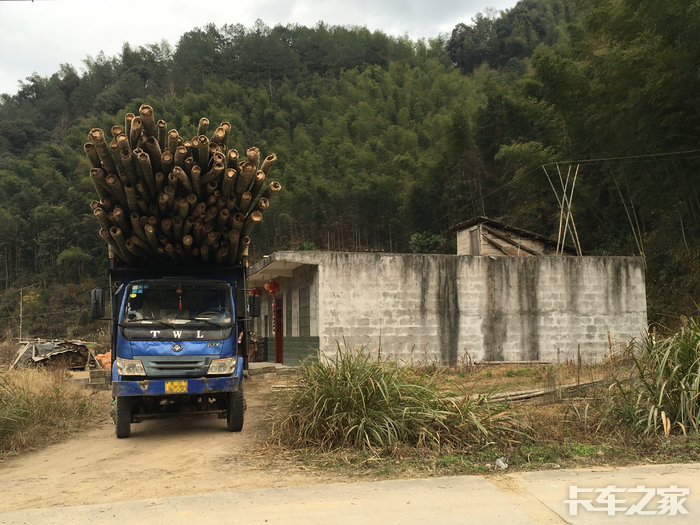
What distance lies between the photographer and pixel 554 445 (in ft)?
19.5

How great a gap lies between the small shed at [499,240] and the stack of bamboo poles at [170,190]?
14800 millimetres

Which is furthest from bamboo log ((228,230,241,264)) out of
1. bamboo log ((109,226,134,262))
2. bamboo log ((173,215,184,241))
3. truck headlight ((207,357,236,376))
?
truck headlight ((207,357,236,376))

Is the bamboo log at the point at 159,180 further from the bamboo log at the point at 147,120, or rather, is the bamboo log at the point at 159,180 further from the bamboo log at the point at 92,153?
the bamboo log at the point at 92,153

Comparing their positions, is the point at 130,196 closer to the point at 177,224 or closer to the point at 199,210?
the point at 177,224

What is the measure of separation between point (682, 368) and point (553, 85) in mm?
15274

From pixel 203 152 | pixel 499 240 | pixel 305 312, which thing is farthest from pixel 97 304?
pixel 499 240

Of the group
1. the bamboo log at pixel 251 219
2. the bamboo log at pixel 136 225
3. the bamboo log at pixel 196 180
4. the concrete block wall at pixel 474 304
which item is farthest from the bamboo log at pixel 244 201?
the concrete block wall at pixel 474 304

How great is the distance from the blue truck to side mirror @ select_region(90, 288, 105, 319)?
13mm

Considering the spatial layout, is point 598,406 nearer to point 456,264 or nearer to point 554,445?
point 554,445

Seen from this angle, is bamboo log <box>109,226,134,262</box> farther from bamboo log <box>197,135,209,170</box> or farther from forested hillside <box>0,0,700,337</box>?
forested hillside <box>0,0,700,337</box>

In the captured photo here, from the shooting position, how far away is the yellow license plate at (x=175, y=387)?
25.0 ft

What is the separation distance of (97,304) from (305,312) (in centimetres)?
839

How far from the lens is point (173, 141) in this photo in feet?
25.3

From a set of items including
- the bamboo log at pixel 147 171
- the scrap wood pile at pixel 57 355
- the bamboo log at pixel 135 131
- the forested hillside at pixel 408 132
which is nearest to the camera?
the bamboo log at pixel 147 171
